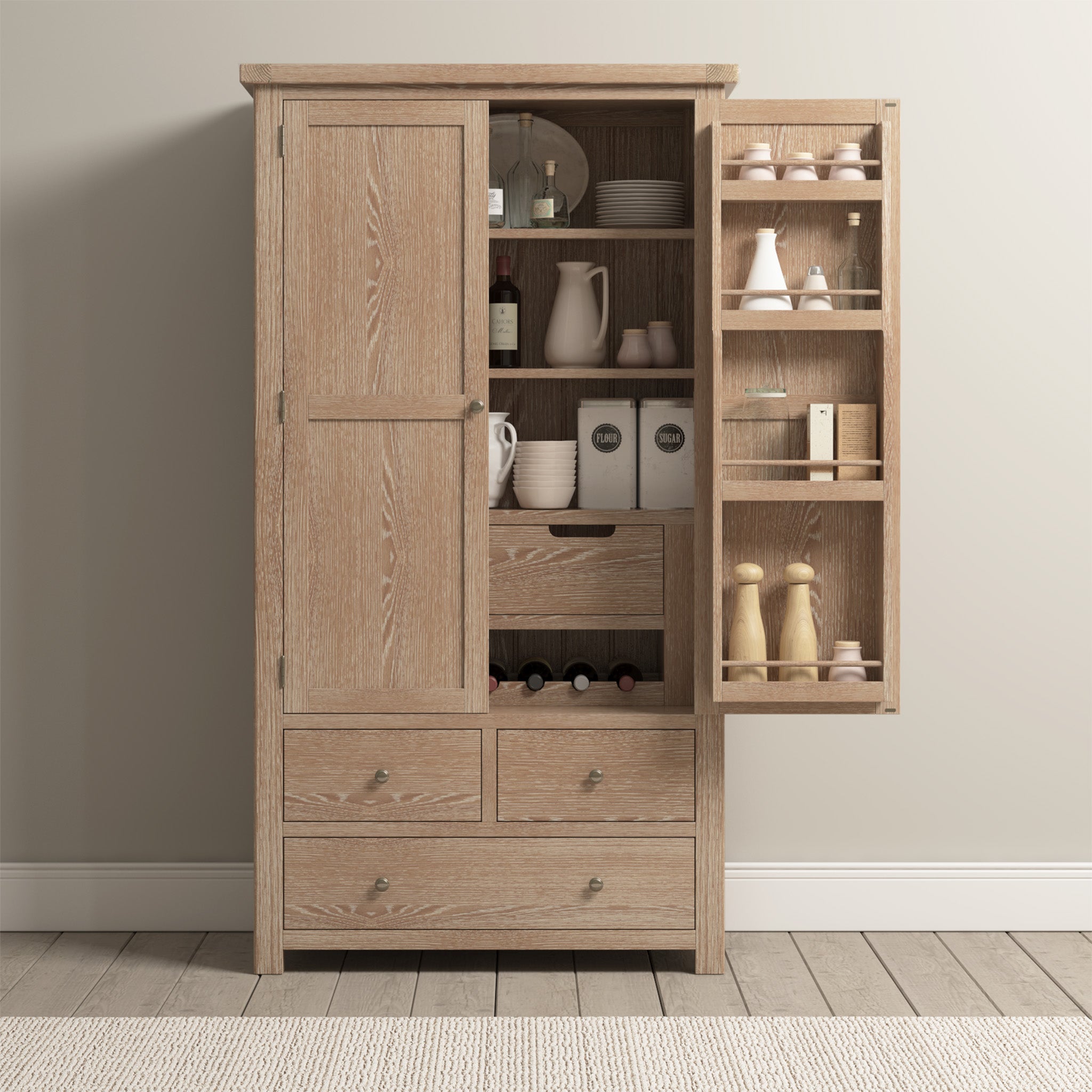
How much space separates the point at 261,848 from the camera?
240cm

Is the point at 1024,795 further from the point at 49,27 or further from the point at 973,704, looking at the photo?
the point at 49,27

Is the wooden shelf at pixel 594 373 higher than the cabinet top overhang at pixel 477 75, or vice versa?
the cabinet top overhang at pixel 477 75

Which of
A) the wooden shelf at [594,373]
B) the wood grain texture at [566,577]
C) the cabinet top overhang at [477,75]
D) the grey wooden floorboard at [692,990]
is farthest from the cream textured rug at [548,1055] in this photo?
the cabinet top overhang at [477,75]

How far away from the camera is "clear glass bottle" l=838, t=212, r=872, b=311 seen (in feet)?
7.70

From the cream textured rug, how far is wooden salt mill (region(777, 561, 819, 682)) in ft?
2.24

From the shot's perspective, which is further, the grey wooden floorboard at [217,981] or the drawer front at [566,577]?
the drawer front at [566,577]

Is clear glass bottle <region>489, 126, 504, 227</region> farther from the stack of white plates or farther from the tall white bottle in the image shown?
the tall white bottle

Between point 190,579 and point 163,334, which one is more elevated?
point 163,334

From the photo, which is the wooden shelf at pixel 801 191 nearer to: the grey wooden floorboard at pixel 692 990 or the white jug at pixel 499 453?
the white jug at pixel 499 453

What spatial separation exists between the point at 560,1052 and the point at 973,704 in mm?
1337

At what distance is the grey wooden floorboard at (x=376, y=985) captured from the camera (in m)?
2.30

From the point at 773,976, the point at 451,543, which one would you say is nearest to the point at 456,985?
the point at 773,976

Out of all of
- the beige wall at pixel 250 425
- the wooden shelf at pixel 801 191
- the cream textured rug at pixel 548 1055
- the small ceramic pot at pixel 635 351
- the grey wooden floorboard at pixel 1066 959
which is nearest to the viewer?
the cream textured rug at pixel 548 1055

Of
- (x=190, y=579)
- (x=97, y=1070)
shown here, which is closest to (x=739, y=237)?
(x=190, y=579)
